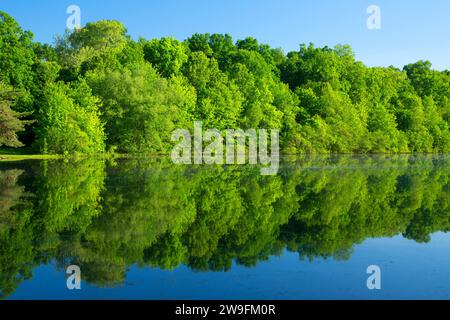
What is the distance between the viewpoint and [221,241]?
12250 millimetres

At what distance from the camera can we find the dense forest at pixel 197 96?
49.4 metres

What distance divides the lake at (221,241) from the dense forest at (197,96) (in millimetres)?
26339

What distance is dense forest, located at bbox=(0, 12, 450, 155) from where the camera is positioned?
49.4m

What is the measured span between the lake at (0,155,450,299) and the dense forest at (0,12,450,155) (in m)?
26.3

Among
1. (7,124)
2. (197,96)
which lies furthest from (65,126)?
→ (197,96)

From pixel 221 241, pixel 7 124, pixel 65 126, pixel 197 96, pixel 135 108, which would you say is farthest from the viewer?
pixel 197 96

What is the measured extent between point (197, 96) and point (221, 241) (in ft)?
165

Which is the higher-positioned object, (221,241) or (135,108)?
(135,108)

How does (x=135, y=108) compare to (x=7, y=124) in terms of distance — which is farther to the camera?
(x=135, y=108)

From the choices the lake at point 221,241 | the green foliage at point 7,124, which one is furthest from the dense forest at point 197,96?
the lake at point 221,241

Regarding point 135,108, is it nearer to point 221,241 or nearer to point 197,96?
point 197,96
